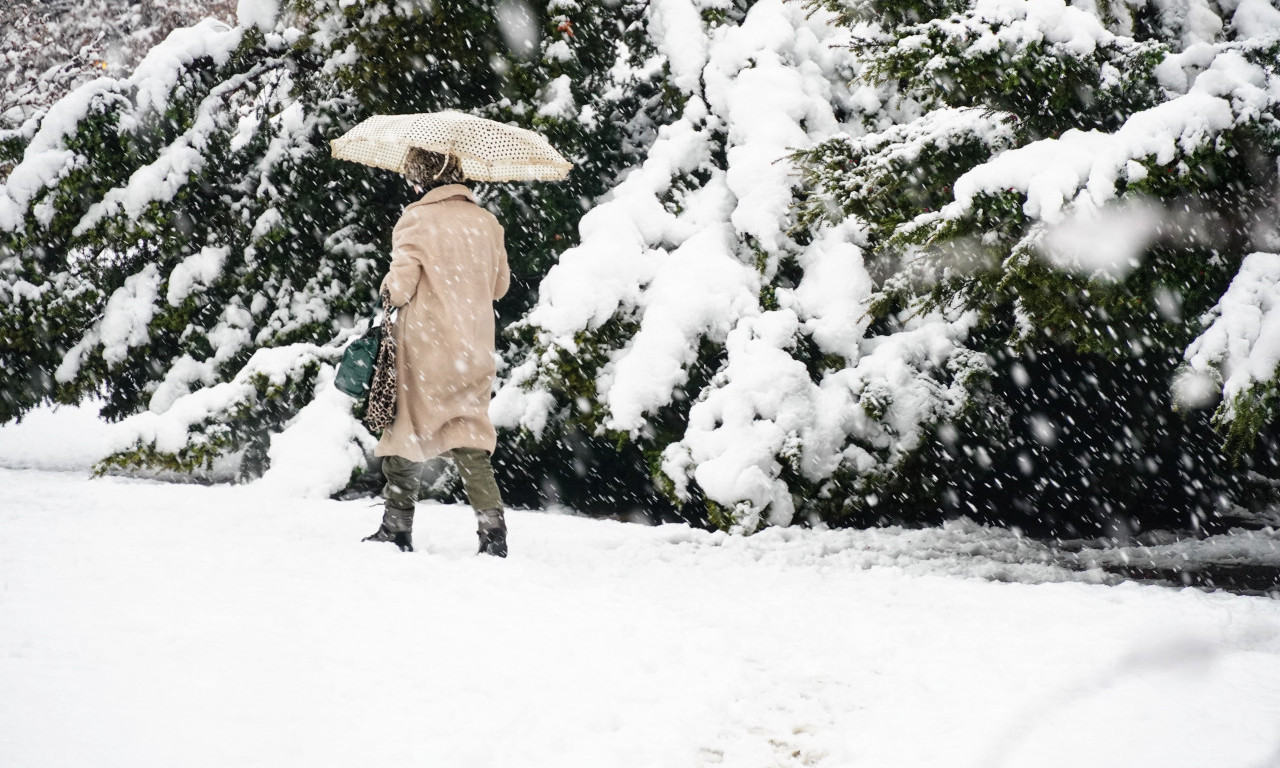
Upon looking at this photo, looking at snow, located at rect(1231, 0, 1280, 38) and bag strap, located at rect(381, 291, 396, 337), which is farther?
bag strap, located at rect(381, 291, 396, 337)

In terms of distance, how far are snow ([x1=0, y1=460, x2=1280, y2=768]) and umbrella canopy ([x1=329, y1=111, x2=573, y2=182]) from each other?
6.17 feet

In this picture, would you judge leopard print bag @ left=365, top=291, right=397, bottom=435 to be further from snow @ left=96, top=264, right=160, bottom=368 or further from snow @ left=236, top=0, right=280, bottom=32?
snow @ left=236, top=0, right=280, bottom=32

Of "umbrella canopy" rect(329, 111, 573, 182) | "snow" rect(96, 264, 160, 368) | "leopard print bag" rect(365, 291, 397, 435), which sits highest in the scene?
"umbrella canopy" rect(329, 111, 573, 182)

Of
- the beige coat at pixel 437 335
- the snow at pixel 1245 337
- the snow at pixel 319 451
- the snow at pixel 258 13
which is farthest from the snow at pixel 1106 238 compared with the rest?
the snow at pixel 258 13

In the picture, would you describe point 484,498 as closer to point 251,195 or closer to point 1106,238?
point 1106,238

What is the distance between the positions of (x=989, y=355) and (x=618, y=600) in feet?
8.67

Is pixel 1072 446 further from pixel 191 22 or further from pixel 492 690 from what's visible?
pixel 191 22

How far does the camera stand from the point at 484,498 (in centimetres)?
405

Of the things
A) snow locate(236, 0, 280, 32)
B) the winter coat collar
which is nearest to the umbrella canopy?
the winter coat collar

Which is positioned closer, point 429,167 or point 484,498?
point 484,498

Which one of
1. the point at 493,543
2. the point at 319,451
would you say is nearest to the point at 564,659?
the point at 493,543

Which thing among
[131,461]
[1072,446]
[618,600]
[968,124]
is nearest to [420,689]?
[618,600]

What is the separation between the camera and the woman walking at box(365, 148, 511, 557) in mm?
4051

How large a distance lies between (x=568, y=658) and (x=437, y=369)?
1.83 metres
